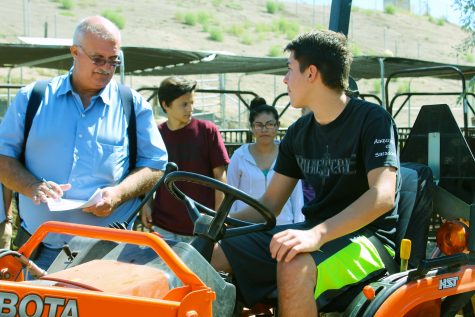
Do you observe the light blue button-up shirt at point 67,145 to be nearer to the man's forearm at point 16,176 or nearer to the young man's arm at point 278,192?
the man's forearm at point 16,176

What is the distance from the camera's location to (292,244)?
3.41 meters

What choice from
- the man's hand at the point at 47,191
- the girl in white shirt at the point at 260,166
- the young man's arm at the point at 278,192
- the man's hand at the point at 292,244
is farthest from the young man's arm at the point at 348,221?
the girl in white shirt at the point at 260,166

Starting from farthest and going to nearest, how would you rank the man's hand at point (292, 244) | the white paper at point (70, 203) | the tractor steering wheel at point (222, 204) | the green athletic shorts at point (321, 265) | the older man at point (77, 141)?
the older man at point (77, 141) < the white paper at point (70, 203) < the green athletic shorts at point (321, 265) < the man's hand at point (292, 244) < the tractor steering wheel at point (222, 204)

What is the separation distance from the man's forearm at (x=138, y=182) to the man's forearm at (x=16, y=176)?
463 mm

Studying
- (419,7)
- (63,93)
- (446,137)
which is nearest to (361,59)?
(446,137)

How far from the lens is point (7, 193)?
5.21m

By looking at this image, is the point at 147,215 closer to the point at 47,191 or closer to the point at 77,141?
the point at 77,141

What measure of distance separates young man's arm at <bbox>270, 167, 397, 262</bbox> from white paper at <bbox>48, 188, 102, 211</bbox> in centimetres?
111

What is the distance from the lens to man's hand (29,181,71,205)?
4066 millimetres

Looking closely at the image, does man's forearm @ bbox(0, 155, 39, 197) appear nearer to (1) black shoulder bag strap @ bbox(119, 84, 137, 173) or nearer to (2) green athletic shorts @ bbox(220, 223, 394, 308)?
(1) black shoulder bag strap @ bbox(119, 84, 137, 173)

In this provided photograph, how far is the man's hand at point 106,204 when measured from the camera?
4.15m

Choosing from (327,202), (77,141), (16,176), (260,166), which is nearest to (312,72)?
(327,202)

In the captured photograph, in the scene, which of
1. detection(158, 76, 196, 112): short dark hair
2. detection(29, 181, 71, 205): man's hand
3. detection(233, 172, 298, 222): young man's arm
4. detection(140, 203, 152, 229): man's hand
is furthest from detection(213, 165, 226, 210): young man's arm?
detection(29, 181, 71, 205): man's hand

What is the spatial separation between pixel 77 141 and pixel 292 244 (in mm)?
1481
